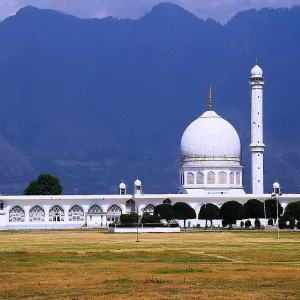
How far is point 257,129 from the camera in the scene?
13050 cm

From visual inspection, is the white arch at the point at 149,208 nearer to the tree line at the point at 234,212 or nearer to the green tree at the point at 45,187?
the tree line at the point at 234,212

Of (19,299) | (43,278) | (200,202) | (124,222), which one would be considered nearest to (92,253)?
(43,278)

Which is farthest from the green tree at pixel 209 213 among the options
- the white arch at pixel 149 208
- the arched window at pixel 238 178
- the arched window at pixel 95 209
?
the arched window at pixel 95 209

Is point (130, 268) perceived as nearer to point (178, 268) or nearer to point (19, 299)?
point (178, 268)

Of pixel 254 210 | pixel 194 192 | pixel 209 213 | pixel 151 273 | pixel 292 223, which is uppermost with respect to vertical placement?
pixel 194 192

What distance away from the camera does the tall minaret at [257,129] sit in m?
130

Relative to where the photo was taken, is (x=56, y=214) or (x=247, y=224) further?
(x=56, y=214)

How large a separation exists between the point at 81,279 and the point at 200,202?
304ft

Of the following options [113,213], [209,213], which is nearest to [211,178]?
[113,213]

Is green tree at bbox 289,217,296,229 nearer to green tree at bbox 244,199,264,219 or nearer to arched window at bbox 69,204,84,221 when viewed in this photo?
green tree at bbox 244,199,264,219

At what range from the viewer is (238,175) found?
440 feet

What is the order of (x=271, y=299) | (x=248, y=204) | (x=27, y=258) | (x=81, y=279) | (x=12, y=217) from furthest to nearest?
1. (x=12, y=217)
2. (x=248, y=204)
3. (x=27, y=258)
4. (x=81, y=279)
5. (x=271, y=299)

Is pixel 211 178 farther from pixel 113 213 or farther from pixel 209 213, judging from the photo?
pixel 209 213

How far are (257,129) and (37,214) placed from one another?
3159 cm
